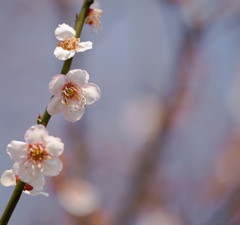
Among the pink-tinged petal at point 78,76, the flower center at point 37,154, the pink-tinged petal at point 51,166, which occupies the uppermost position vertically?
the pink-tinged petal at point 78,76

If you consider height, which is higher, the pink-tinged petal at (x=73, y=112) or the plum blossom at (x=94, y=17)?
the plum blossom at (x=94, y=17)

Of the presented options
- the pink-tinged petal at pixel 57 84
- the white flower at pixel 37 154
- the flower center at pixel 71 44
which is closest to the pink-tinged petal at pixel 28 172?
the white flower at pixel 37 154

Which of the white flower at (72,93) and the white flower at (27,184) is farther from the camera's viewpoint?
the white flower at (72,93)

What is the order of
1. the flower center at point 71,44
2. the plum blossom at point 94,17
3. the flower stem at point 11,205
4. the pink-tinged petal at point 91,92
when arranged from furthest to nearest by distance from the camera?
the plum blossom at point 94,17
the pink-tinged petal at point 91,92
the flower center at point 71,44
the flower stem at point 11,205

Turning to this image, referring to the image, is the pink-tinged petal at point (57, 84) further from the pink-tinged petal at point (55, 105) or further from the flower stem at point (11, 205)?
the flower stem at point (11, 205)

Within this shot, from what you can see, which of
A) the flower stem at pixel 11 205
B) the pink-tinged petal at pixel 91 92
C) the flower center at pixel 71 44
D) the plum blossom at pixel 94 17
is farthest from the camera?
the plum blossom at pixel 94 17

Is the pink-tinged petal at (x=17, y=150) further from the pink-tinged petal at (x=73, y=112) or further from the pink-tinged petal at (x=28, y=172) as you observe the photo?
the pink-tinged petal at (x=73, y=112)

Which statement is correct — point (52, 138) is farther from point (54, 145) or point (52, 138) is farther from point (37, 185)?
point (37, 185)
